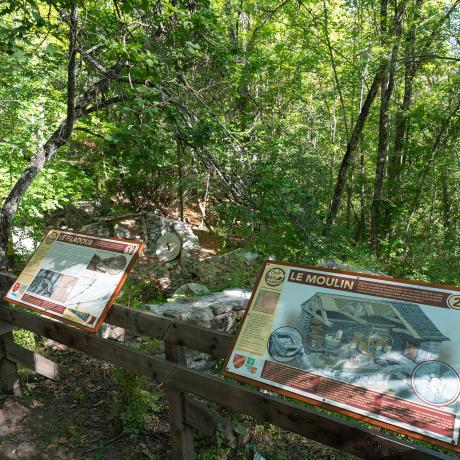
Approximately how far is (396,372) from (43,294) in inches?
99.7

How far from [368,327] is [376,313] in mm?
84

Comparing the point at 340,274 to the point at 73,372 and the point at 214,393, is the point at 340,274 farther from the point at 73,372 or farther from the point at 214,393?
the point at 73,372

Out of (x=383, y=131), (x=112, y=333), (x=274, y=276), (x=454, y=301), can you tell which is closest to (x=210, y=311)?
(x=112, y=333)

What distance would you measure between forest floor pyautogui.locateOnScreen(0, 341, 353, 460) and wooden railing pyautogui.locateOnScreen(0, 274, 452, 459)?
1.19 ft

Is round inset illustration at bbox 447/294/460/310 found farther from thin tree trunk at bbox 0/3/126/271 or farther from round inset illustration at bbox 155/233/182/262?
round inset illustration at bbox 155/233/182/262

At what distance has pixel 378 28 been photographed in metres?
9.56

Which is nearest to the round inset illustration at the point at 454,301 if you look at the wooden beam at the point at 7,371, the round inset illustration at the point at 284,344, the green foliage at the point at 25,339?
the round inset illustration at the point at 284,344

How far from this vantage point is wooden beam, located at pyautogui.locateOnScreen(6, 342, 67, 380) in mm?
3441

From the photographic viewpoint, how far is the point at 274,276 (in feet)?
7.29

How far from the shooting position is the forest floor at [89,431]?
3021 mm

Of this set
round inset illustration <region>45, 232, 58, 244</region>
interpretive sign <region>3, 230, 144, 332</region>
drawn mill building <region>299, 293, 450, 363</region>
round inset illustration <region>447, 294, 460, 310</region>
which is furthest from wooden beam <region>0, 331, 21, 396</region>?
round inset illustration <region>447, 294, 460, 310</region>

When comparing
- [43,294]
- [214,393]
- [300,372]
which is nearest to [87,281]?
[43,294]

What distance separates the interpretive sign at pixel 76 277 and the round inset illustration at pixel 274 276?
3.27ft

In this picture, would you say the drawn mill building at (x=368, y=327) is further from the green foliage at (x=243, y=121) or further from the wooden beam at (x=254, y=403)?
the green foliage at (x=243, y=121)
